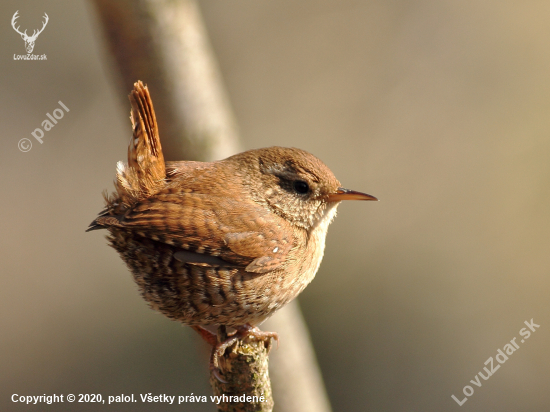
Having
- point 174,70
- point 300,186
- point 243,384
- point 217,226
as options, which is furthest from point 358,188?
point 243,384

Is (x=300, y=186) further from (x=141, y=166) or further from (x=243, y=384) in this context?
(x=243, y=384)

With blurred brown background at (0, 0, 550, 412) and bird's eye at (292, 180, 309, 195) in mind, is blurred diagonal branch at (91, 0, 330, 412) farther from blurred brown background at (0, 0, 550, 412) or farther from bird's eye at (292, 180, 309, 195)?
blurred brown background at (0, 0, 550, 412)

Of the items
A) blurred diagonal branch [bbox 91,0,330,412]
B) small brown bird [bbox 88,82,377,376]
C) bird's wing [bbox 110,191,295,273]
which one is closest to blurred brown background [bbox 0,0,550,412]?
blurred diagonal branch [bbox 91,0,330,412]

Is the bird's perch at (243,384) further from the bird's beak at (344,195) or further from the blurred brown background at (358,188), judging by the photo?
the blurred brown background at (358,188)

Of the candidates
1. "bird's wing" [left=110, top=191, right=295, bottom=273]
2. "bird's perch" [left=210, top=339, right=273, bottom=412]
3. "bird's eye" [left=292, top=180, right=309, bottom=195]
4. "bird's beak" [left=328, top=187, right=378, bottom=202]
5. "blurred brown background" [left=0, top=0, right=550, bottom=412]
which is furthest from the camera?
"blurred brown background" [left=0, top=0, right=550, bottom=412]

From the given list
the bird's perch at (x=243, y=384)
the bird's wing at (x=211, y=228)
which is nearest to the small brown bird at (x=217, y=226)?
the bird's wing at (x=211, y=228)

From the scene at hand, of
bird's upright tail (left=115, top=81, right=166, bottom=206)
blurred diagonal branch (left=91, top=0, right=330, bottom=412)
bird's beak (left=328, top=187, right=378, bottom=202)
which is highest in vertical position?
blurred diagonal branch (left=91, top=0, right=330, bottom=412)

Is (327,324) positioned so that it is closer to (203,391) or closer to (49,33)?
(203,391)
